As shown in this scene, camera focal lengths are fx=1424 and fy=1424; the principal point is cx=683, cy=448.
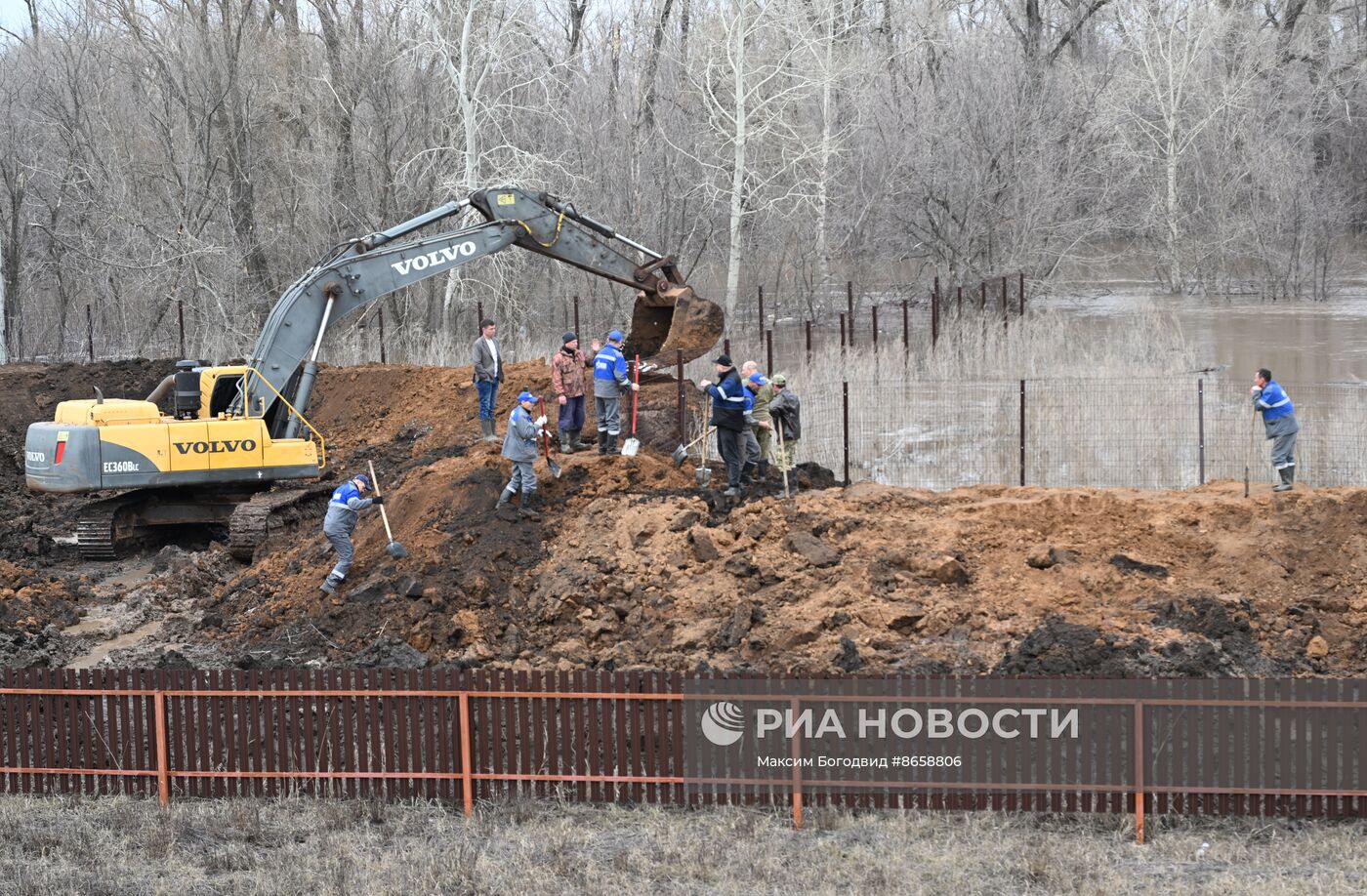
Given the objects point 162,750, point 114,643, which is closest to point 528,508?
point 114,643

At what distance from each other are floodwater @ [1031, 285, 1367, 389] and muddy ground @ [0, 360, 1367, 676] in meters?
12.1

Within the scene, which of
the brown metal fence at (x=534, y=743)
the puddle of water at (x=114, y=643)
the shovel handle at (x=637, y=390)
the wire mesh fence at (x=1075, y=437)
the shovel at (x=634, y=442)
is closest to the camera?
the brown metal fence at (x=534, y=743)

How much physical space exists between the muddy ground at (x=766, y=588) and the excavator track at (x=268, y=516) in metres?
0.31

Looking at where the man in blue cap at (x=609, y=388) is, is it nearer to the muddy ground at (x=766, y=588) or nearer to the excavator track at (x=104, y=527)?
the muddy ground at (x=766, y=588)

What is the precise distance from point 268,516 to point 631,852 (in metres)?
9.54

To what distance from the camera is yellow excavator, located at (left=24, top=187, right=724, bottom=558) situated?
17109 millimetres

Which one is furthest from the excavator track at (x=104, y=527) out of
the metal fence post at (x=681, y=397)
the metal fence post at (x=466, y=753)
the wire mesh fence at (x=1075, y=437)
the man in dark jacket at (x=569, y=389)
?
the metal fence post at (x=466, y=753)

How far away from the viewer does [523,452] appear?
15.0 m

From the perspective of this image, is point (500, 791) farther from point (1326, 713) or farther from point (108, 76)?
point (108, 76)

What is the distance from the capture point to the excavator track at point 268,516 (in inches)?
669

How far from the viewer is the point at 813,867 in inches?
343

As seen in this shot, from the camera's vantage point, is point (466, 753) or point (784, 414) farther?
point (784, 414)

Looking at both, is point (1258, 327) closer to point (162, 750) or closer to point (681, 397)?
point (681, 397)

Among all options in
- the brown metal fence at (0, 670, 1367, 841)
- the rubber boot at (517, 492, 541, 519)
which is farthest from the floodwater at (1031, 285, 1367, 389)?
the brown metal fence at (0, 670, 1367, 841)
